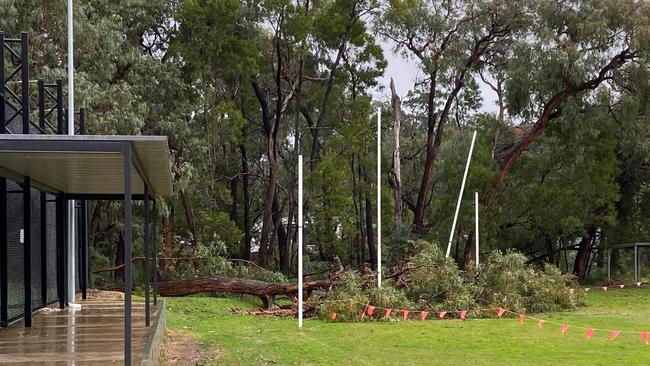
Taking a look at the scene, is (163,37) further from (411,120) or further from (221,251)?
(411,120)

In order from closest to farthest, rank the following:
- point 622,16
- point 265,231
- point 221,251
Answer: point 221,251 < point 622,16 < point 265,231

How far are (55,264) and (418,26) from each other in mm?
20205

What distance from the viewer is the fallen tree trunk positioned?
20469 millimetres

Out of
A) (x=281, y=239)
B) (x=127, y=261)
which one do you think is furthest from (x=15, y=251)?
(x=281, y=239)

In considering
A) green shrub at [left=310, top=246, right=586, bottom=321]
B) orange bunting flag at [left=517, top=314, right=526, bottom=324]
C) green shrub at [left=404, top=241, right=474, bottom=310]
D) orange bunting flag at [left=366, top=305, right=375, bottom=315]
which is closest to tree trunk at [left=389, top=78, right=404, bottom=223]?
green shrub at [left=310, top=246, right=586, bottom=321]

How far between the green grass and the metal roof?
2943 millimetres

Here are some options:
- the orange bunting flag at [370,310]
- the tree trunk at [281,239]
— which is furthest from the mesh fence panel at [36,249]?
the tree trunk at [281,239]

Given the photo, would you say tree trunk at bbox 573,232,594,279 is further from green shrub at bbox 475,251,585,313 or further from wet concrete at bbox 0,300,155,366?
wet concrete at bbox 0,300,155,366

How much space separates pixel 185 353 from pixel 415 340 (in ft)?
13.2

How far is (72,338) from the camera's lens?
10336 mm

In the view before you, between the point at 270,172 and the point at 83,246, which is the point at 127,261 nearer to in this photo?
the point at 83,246

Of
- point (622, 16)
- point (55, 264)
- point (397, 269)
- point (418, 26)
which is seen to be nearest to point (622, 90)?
point (622, 16)

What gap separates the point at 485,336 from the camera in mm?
14359

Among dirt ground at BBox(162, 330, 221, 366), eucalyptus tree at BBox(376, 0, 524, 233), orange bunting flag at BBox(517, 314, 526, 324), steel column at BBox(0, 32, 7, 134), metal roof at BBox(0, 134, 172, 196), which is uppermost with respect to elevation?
eucalyptus tree at BBox(376, 0, 524, 233)
